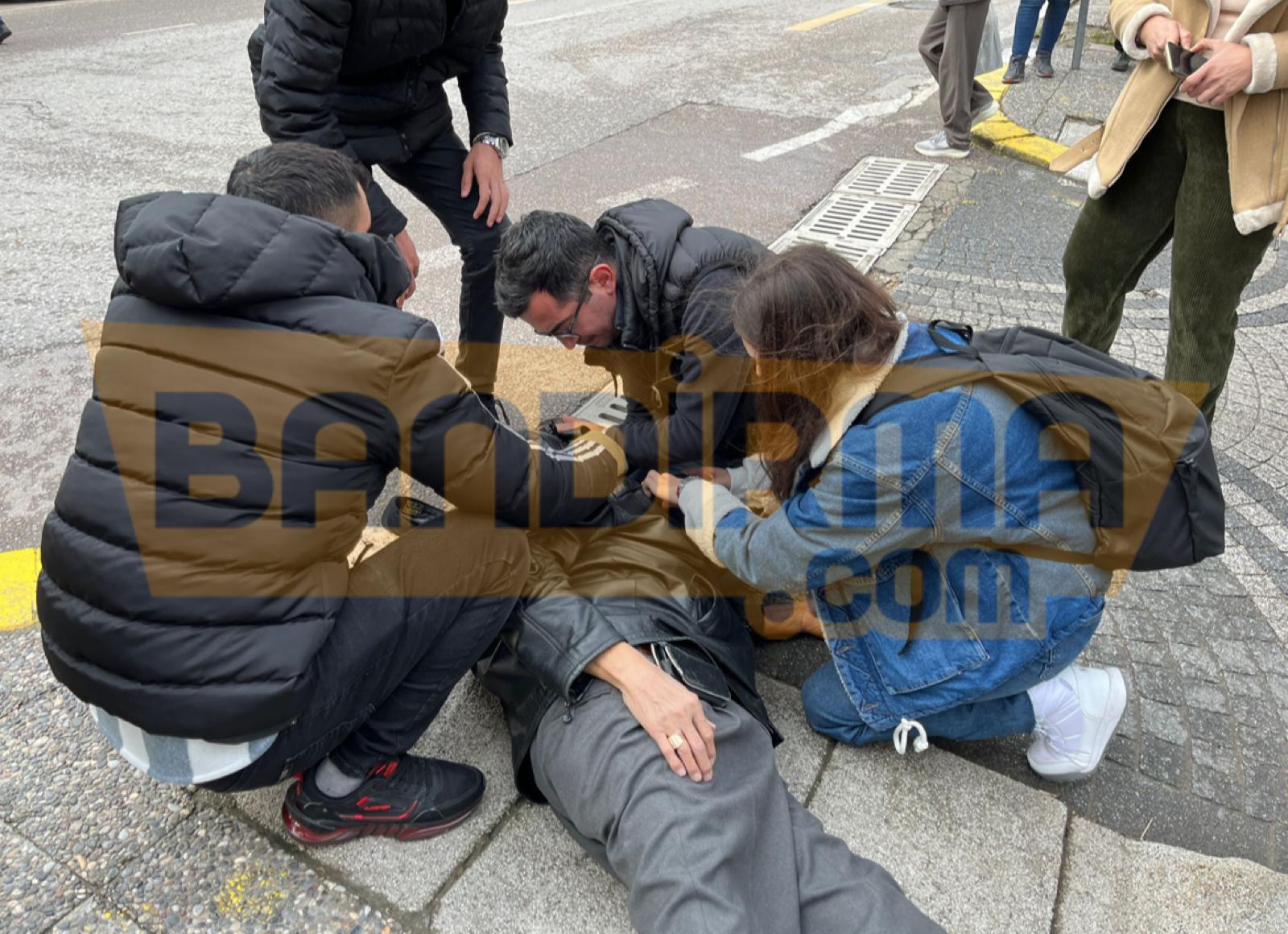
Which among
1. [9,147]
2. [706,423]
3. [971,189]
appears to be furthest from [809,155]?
[9,147]

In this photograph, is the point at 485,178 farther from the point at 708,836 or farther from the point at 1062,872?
the point at 1062,872

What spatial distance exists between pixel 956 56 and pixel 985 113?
0.94 metres

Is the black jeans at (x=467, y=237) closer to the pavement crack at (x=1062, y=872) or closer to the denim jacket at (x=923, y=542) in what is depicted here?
the denim jacket at (x=923, y=542)

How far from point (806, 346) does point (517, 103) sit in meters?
6.27

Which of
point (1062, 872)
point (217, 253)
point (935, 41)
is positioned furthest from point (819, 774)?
point (935, 41)

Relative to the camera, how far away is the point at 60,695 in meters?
2.28

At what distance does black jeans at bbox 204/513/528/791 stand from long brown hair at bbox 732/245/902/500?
68cm

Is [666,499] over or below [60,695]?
over

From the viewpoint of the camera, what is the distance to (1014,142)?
6.18m

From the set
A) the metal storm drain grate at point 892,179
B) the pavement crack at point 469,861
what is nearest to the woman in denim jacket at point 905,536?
the pavement crack at point 469,861

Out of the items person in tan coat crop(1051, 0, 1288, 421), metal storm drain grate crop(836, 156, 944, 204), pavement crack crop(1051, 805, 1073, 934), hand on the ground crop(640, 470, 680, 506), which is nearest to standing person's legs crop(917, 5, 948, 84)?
metal storm drain grate crop(836, 156, 944, 204)

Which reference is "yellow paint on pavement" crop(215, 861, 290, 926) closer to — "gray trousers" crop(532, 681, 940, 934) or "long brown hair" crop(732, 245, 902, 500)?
"gray trousers" crop(532, 681, 940, 934)

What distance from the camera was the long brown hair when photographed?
183cm

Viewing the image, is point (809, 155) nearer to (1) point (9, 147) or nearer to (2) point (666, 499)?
(2) point (666, 499)
